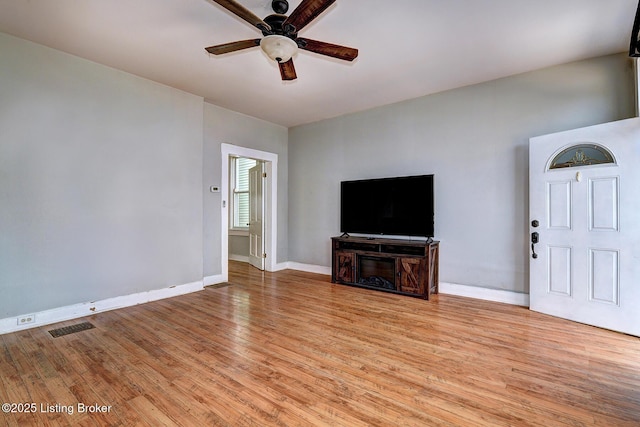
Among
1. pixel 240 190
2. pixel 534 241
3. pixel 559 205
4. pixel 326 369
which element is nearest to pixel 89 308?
pixel 326 369

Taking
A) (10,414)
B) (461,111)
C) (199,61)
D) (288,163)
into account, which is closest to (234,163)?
(288,163)

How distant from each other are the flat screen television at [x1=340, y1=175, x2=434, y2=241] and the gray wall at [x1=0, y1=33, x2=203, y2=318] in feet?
8.24

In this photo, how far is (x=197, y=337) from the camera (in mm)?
2814

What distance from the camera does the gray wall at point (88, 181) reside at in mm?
2982

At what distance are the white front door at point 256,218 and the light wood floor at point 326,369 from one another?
8.18 feet

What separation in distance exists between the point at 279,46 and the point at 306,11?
42 centimetres

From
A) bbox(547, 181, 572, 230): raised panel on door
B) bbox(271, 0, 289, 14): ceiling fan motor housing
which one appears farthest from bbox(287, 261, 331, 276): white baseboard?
bbox(271, 0, 289, 14): ceiling fan motor housing

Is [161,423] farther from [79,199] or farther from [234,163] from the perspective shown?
[234,163]

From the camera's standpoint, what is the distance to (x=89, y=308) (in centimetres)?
343

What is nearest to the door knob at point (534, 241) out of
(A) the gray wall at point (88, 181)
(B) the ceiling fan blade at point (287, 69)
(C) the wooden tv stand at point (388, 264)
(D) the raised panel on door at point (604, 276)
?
(D) the raised panel on door at point (604, 276)

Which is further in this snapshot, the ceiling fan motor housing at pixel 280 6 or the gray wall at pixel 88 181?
the gray wall at pixel 88 181

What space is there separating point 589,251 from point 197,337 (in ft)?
13.5

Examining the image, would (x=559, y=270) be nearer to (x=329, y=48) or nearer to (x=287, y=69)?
(x=329, y=48)

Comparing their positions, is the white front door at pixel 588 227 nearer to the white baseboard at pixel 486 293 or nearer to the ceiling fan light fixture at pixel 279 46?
the white baseboard at pixel 486 293
